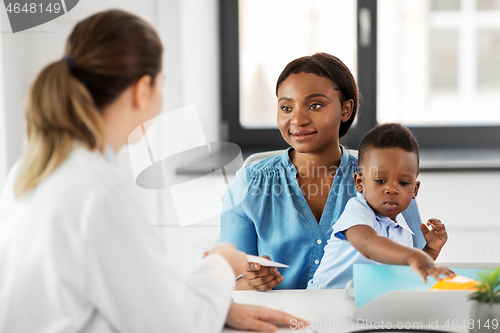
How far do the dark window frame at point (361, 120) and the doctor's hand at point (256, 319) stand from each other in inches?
62.4

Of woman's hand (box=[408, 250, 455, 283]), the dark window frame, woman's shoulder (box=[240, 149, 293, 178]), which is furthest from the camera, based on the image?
the dark window frame

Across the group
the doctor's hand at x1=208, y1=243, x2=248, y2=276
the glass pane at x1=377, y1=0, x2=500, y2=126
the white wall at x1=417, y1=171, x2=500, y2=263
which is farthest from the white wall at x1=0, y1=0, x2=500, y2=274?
the doctor's hand at x1=208, y1=243, x2=248, y2=276

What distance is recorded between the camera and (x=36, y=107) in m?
0.69

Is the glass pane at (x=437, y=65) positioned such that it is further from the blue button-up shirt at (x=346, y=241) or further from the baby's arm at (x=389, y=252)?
the baby's arm at (x=389, y=252)

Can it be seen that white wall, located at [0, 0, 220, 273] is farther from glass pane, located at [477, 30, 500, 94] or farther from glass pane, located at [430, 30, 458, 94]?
glass pane, located at [477, 30, 500, 94]

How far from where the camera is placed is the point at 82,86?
2.27ft

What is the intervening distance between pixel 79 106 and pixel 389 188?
2.12 feet

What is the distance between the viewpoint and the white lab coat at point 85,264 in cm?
61

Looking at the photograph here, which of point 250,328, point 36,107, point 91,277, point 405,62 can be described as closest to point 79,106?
point 36,107

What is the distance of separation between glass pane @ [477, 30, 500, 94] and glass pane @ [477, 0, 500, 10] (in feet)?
0.37

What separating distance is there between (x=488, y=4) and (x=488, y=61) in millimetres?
279

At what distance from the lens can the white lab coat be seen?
2.01 ft

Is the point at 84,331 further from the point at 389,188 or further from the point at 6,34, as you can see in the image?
the point at 6,34

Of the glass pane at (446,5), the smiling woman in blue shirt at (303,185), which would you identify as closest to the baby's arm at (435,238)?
the smiling woman in blue shirt at (303,185)
